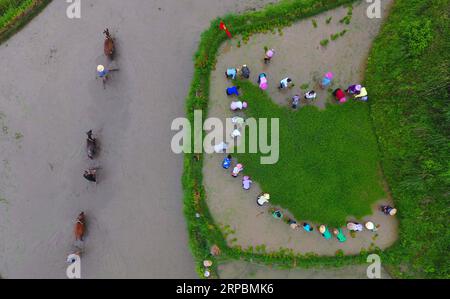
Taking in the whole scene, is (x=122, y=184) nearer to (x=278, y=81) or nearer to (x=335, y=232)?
(x=278, y=81)

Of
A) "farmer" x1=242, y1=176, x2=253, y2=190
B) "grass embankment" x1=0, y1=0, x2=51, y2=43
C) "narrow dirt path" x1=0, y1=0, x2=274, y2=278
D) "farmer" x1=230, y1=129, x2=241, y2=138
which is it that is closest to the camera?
"farmer" x1=242, y1=176, x2=253, y2=190

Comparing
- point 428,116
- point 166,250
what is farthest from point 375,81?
point 166,250

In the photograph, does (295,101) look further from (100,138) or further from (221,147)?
(100,138)

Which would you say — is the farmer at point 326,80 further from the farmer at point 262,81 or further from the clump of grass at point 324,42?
the farmer at point 262,81

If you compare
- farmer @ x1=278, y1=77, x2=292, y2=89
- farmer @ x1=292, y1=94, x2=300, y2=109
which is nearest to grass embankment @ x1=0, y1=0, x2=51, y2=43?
farmer @ x1=278, y1=77, x2=292, y2=89

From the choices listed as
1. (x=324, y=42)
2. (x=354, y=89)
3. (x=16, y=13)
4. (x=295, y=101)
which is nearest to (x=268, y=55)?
(x=295, y=101)

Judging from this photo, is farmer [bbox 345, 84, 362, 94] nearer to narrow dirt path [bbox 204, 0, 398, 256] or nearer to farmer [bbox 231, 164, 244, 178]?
narrow dirt path [bbox 204, 0, 398, 256]

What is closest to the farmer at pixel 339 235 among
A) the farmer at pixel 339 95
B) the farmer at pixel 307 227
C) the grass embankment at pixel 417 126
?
the farmer at pixel 307 227
